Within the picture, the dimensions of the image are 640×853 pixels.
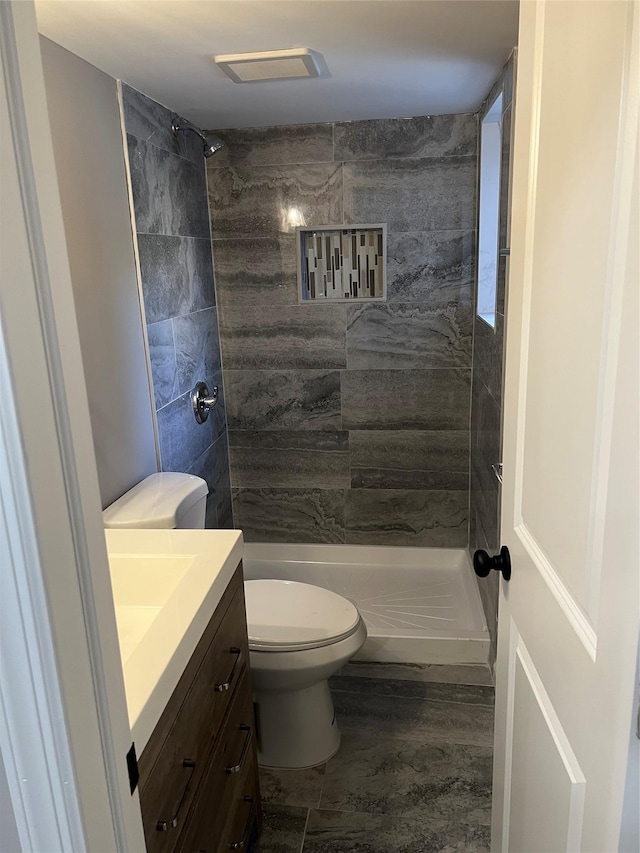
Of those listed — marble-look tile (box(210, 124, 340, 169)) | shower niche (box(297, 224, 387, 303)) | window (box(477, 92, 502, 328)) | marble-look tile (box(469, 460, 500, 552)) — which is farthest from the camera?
shower niche (box(297, 224, 387, 303))

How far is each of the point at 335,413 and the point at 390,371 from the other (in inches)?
13.9

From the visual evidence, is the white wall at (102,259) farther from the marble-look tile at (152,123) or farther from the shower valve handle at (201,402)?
the shower valve handle at (201,402)

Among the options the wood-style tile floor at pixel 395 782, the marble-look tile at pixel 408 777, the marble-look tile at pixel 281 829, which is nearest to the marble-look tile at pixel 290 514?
the wood-style tile floor at pixel 395 782

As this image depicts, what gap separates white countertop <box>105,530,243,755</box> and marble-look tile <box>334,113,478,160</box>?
6.76 feet

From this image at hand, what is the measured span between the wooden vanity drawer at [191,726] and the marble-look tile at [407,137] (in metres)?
2.16

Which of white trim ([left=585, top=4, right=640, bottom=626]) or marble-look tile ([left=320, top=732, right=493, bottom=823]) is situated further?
marble-look tile ([left=320, top=732, right=493, bottom=823])

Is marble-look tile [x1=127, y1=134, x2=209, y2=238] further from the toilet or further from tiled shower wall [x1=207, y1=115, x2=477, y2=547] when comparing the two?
the toilet

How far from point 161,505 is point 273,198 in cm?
170

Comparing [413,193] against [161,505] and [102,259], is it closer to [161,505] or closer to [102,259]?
[102,259]

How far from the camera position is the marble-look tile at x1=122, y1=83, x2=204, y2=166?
223 centimetres

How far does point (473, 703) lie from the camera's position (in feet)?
7.79

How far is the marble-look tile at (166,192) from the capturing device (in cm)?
229

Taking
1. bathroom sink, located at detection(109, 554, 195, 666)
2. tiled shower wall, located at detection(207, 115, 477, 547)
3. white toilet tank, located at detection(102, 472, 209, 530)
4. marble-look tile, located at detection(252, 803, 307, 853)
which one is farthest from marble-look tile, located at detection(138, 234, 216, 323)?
marble-look tile, located at detection(252, 803, 307, 853)

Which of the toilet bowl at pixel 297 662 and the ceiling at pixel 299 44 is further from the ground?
the ceiling at pixel 299 44
